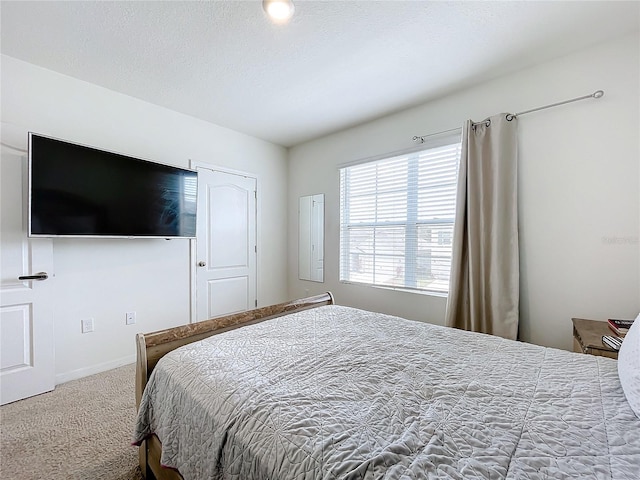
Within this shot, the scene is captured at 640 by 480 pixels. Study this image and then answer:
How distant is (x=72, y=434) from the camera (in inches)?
70.6

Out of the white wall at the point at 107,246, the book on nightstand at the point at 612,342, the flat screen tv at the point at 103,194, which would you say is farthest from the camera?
the white wall at the point at 107,246

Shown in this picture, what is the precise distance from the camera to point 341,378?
3.72ft

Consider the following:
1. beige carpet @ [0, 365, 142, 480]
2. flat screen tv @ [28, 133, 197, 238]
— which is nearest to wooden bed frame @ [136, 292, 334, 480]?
beige carpet @ [0, 365, 142, 480]

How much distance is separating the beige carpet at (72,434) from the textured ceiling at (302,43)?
2655mm

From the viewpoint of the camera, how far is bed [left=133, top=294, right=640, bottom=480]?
714mm

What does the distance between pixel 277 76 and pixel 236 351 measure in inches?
87.5

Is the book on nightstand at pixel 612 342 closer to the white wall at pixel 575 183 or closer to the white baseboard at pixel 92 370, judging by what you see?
the white wall at pixel 575 183

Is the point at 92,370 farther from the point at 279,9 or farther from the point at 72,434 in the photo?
the point at 279,9

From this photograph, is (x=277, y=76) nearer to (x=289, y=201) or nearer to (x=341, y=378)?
(x=289, y=201)

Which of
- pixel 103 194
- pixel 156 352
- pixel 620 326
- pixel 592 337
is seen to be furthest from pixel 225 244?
pixel 620 326

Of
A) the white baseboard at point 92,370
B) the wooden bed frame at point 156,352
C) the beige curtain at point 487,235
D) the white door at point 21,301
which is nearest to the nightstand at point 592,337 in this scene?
the beige curtain at point 487,235

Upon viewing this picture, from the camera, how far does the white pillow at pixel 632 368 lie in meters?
0.89

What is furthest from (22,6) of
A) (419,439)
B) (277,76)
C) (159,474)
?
(419,439)

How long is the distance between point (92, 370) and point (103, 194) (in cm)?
162
